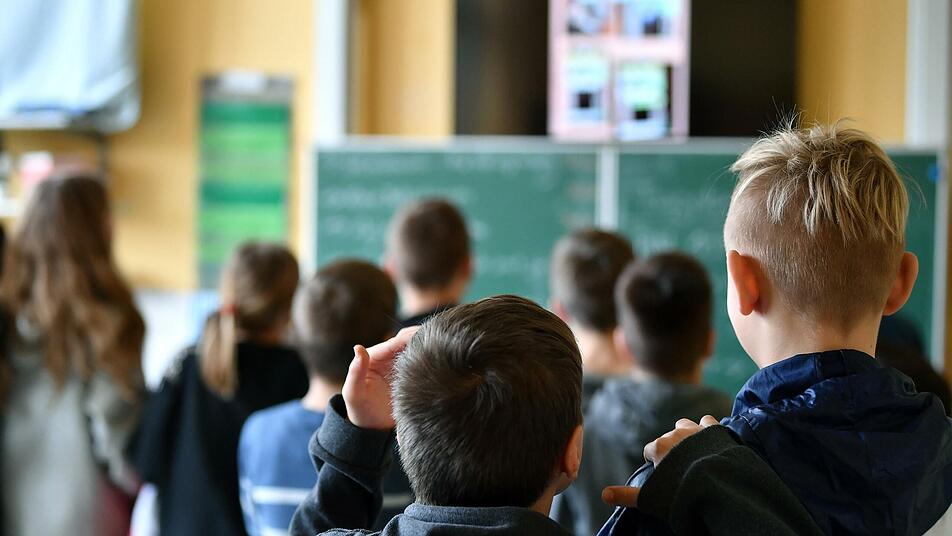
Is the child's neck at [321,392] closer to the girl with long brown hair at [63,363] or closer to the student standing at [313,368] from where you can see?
the student standing at [313,368]

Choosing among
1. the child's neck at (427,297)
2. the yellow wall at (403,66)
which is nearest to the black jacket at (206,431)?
the child's neck at (427,297)

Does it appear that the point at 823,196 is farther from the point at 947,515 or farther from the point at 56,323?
the point at 56,323

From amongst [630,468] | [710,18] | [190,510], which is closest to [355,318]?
[630,468]

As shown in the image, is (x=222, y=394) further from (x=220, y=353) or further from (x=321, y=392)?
(x=321, y=392)

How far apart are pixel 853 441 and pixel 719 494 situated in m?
0.17

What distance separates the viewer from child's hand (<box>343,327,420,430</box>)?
4.09 feet

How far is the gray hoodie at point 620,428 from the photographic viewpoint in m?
2.04

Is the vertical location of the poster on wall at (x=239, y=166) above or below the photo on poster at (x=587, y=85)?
below

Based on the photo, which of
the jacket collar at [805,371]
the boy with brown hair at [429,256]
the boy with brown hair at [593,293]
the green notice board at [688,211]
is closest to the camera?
the jacket collar at [805,371]

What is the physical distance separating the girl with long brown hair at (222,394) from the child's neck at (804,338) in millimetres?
1640

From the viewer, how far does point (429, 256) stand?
2811mm

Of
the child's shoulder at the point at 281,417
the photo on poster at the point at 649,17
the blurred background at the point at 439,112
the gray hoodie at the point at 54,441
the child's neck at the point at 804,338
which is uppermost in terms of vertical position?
the photo on poster at the point at 649,17

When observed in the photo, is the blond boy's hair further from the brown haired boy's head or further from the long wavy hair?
the long wavy hair

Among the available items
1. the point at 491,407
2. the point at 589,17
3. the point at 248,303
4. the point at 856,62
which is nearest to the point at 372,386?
the point at 491,407
